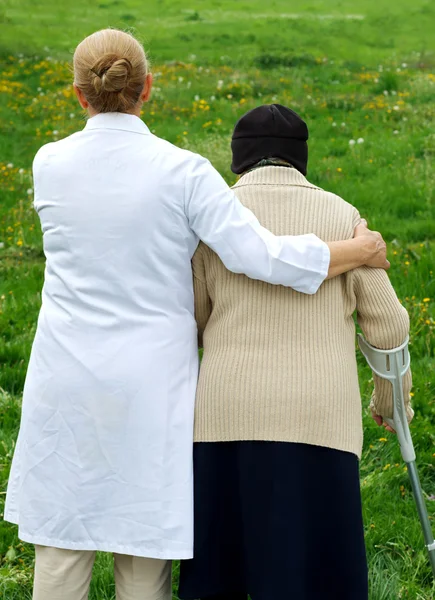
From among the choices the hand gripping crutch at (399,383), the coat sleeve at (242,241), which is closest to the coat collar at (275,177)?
the coat sleeve at (242,241)

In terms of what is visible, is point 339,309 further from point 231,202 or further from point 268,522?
point 268,522

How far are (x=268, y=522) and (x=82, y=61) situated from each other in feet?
5.03

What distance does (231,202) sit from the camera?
286 centimetres

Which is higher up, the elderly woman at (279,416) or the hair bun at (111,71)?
the hair bun at (111,71)

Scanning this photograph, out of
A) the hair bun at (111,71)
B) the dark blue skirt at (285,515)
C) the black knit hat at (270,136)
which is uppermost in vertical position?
the hair bun at (111,71)

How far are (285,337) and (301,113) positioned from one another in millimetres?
8689

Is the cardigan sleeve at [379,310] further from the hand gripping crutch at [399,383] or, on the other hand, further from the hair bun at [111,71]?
the hair bun at [111,71]

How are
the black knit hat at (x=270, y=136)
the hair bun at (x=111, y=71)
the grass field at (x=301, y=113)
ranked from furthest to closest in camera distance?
the grass field at (x=301, y=113) → the black knit hat at (x=270, y=136) → the hair bun at (x=111, y=71)

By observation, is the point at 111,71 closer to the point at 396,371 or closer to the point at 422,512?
the point at 396,371

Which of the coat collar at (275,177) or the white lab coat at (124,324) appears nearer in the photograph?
the white lab coat at (124,324)

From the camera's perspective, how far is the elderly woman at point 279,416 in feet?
9.67

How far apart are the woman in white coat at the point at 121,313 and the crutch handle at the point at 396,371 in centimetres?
39

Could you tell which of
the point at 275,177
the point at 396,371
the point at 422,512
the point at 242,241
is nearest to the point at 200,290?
the point at 242,241

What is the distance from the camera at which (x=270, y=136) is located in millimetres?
3064
